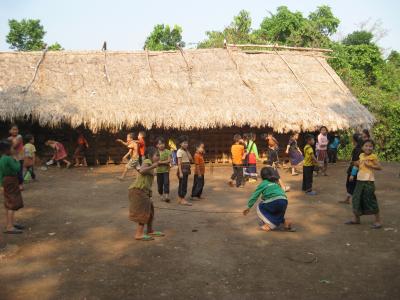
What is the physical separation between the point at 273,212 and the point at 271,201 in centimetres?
23

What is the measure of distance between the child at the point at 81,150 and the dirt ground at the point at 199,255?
196 inches

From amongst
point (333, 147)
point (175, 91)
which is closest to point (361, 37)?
point (333, 147)

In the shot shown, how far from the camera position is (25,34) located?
107ft

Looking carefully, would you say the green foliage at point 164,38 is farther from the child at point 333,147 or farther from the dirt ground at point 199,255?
the dirt ground at point 199,255

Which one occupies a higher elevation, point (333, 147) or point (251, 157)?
point (333, 147)

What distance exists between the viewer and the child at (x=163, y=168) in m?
9.20

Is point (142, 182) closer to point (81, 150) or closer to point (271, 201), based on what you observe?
Result: point (271, 201)

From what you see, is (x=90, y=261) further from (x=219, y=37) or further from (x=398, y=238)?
(x=219, y=37)

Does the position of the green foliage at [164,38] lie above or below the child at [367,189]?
above

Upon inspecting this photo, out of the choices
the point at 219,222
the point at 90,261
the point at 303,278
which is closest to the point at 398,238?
the point at 303,278

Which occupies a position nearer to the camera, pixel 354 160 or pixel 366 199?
pixel 366 199

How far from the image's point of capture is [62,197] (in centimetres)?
1012

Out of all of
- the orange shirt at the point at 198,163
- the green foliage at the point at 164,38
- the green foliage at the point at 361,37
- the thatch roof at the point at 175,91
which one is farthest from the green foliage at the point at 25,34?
the orange shirt at the point at 198,163

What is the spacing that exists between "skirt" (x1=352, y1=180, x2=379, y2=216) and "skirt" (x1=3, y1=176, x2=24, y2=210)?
18.9 feet
